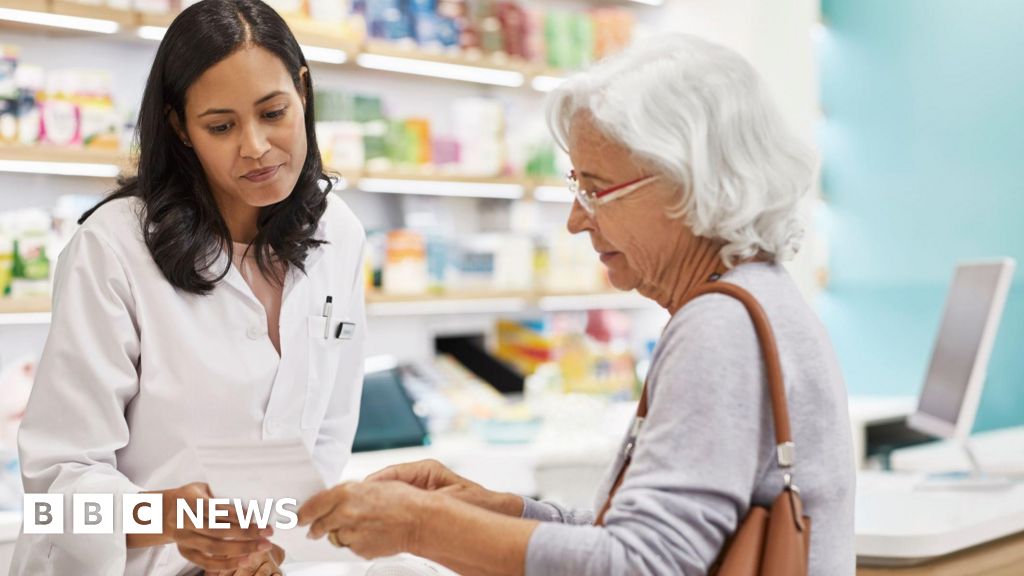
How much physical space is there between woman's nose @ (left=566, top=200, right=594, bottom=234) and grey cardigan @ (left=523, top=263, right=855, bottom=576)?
293 mm

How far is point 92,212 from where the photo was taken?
198cm

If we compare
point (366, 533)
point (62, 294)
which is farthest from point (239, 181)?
point (366, 533)

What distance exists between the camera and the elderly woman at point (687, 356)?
1.32 metres

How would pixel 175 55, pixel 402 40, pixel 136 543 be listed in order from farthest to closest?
pixel 402 40
pixel 175 55
pixel 136 543

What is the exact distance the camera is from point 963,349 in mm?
3018

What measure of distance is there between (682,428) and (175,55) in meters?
1.22

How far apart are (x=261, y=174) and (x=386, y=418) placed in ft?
6.25

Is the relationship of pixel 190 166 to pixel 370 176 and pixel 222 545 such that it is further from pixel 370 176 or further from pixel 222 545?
pixel 370 176

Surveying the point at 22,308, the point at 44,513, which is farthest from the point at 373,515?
the point at 22,308

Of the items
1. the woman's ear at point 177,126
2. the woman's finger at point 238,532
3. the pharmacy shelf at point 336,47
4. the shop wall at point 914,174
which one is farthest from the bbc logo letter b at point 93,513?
the shop wall at point 914,174

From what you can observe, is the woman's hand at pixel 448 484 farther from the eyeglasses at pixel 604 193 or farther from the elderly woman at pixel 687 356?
the eyeglasses at pixel 604 193

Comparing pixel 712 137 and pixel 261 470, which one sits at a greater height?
pixel 712 137

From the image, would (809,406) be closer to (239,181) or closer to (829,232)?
(239,181)

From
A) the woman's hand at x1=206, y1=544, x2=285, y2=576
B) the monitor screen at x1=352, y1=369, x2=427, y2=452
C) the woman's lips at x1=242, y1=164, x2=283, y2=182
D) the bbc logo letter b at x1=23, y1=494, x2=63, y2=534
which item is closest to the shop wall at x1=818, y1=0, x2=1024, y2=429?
the monitor screen at x1=352, y1=369, x2=427, y2=452
